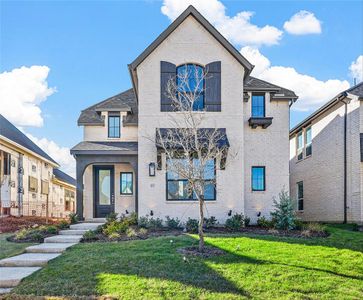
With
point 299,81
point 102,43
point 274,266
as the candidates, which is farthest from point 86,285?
point 299,81

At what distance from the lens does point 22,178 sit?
25469 millimetres

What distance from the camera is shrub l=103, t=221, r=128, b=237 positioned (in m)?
13.2

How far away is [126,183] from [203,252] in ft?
29.2

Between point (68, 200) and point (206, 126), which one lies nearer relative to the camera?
point (206, 126)

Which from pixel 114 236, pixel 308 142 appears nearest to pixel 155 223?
pixel 114 236

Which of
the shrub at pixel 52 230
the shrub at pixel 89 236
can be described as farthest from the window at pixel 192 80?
the shrub at pixel 52 230

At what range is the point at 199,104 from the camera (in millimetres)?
15578

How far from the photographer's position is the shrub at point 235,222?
13978mm

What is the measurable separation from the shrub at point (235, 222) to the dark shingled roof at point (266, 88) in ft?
18.8

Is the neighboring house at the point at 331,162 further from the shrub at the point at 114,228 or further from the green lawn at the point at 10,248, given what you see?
the green lawn at the point at 10,248

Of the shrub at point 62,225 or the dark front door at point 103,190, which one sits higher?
the dark front door at point 103,190

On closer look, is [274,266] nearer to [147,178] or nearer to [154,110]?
[147,178]

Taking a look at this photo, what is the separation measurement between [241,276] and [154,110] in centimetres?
870

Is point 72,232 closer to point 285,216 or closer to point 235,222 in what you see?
point 235,222
